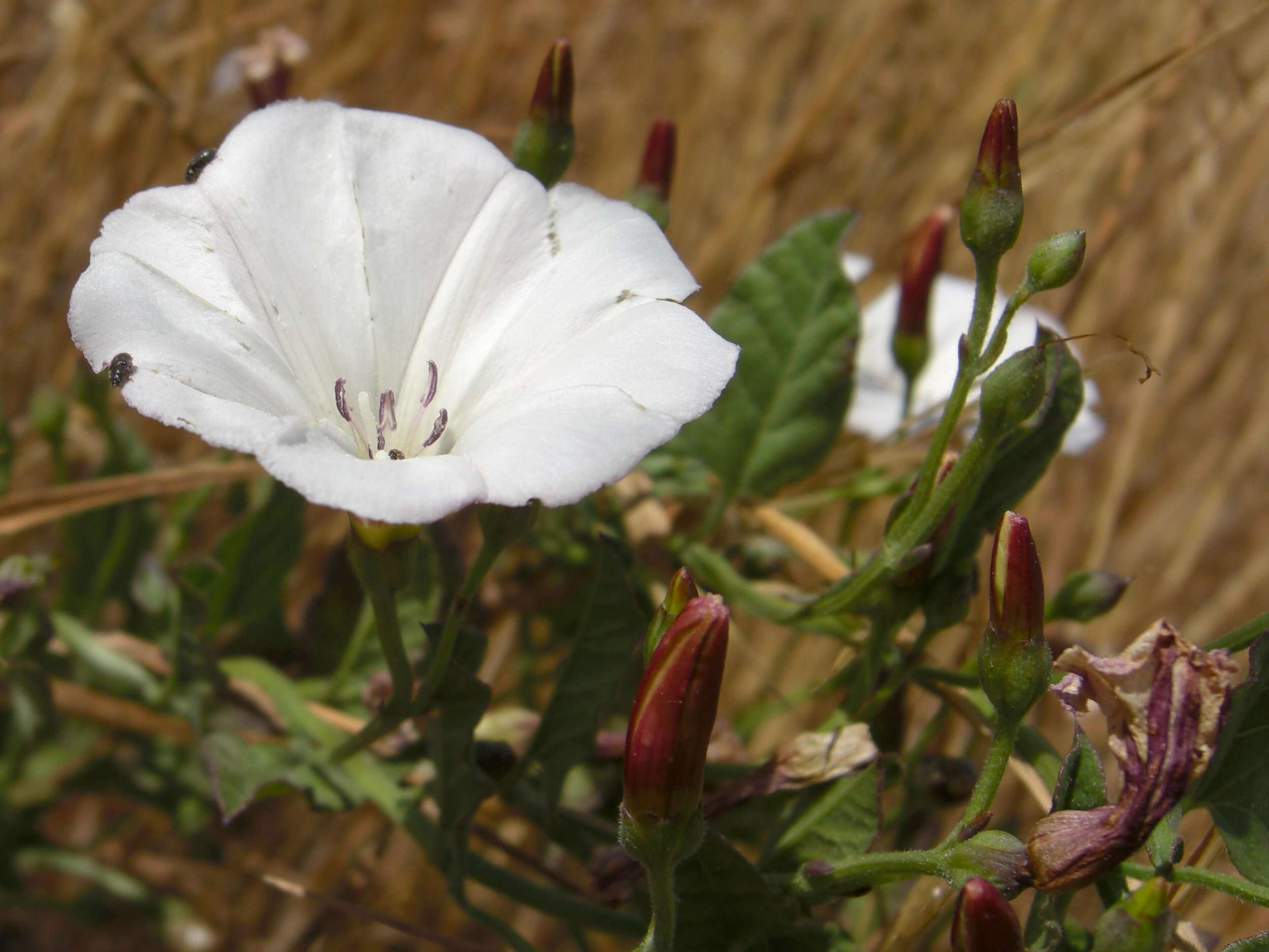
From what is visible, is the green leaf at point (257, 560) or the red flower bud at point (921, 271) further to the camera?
the red flower bud at point (921, 271)

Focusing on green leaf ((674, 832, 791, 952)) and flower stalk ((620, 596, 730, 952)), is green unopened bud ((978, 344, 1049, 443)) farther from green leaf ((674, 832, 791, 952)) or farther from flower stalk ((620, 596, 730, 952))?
green leaf ((674, 832, 791, 952))

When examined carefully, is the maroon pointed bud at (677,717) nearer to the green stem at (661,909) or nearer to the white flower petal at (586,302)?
the green stem at (661,909)

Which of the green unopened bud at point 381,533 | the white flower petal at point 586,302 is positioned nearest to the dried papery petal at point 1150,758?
the white flower petal at point 586,302

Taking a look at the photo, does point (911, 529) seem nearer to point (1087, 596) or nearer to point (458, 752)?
point (1087, 596)

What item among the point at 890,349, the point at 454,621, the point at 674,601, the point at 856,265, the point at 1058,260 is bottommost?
the point at 454,621

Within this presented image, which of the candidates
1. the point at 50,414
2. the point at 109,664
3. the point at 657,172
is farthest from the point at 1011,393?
the point at 50,414

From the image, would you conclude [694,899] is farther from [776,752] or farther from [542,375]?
[542,375]
